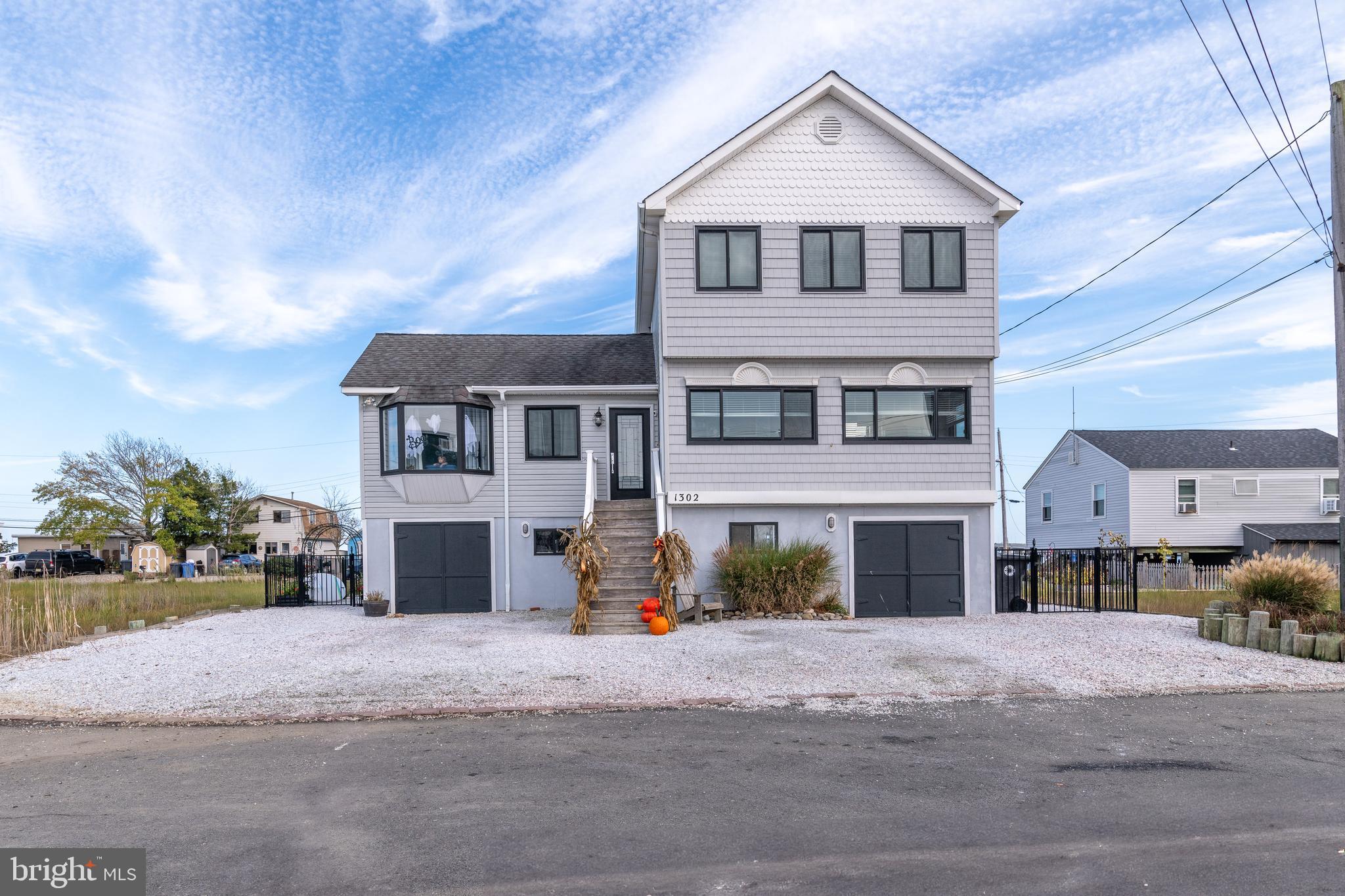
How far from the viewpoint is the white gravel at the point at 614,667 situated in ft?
31.6

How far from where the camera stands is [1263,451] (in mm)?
36375

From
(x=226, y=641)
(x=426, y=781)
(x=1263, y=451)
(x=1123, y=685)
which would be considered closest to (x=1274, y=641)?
(x=1123, y=685)

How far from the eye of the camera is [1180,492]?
115 feet

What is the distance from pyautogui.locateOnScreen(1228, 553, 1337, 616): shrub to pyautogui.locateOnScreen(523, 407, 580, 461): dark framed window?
1219cm

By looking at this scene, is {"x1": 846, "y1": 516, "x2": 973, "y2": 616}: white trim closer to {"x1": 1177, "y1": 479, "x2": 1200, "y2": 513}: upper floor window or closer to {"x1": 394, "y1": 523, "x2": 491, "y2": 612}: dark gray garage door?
{"x1": 394, "y1": 523, "x2": 491, "y2": 612}: dark gray garage door

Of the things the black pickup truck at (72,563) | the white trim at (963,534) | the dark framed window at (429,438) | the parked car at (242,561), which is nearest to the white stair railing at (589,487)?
the dark framed window at (429,438)

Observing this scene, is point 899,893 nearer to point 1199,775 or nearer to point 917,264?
point 1199,775

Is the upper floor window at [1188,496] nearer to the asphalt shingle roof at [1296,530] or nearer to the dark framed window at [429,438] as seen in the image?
the asphalt shingle roof at [1296,530]

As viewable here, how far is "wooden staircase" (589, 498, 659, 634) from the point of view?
1400 centimetres

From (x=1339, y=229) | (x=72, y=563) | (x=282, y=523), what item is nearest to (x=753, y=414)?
(x=1339, y=229)

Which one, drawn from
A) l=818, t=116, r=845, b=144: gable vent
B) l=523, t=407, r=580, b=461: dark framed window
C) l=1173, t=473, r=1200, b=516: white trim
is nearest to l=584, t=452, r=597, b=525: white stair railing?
l=523, t=407, r=580, b=461: dark framed window

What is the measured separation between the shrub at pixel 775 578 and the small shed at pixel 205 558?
38226 mm

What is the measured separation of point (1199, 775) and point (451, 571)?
14354 millimetres

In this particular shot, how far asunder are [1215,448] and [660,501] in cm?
3073
